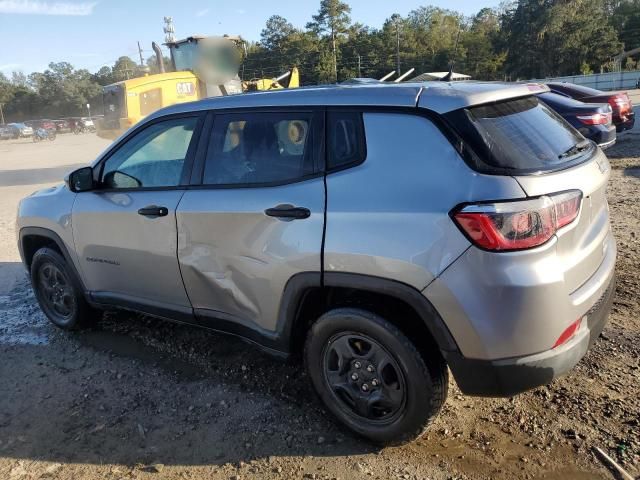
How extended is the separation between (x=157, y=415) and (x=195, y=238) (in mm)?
1101

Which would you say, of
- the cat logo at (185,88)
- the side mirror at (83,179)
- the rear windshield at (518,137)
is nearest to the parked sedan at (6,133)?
the cat logo at (185,88)

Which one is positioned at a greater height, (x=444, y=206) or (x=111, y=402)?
(x=444, y=206)

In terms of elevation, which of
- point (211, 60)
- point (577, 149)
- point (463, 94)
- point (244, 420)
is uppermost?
point (211, 60)

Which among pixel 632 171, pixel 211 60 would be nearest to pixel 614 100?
pixel 632 171

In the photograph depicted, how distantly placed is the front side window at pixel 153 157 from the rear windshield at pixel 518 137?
1799 mm

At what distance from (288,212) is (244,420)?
4.22ft

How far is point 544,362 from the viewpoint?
240 cm

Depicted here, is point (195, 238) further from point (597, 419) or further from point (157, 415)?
point (597, 419)

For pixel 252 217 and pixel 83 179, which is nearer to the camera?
pixel 252 217

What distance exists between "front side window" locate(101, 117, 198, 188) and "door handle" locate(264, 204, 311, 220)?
884 millimetres

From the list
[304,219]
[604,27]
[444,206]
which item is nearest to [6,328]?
[304,219]

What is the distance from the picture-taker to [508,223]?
2.26 m

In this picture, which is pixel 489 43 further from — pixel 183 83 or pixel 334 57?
pixel 183 83

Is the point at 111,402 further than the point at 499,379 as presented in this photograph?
Yes
